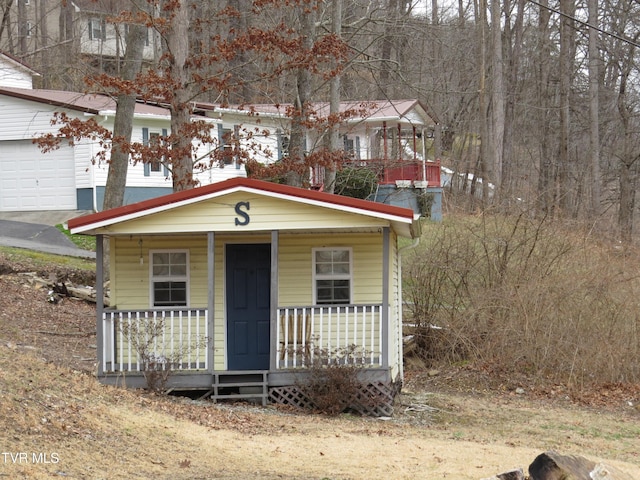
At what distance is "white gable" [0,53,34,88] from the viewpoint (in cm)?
3716

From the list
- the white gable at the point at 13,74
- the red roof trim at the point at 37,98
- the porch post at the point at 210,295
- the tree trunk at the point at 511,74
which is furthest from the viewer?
the tree trunk at the point at 511,74

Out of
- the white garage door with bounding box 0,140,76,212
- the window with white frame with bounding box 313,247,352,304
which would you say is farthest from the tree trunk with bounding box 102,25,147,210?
the window with white frame with bounding box 313,247,352,304

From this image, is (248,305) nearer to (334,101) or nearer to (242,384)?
(242,384)

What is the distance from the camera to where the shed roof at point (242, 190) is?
535 inches

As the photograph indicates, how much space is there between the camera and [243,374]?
563 inches

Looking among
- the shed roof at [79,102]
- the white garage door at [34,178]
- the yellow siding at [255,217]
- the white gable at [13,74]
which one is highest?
the white gable at [13,74]

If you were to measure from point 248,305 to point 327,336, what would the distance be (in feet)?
4.93

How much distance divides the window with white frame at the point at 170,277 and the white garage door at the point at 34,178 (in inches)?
677

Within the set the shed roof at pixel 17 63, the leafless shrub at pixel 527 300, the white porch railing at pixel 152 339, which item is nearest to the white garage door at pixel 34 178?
the shed roof at pixel 17 63

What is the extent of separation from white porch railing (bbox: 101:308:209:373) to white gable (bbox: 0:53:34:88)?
25675mm

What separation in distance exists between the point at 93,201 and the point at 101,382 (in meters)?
17.6

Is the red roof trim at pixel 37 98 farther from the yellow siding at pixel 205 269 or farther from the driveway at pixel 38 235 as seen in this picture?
the yellow siding at pixel 205 269

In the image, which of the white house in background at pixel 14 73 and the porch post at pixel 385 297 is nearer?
the porch post at pixel 385 297

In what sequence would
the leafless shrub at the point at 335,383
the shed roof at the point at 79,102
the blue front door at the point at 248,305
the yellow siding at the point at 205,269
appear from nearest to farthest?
the leafless shrub at the point at 335,383, the yellow siding at the point at 205,269, the blue front door at the point at 248,305, the shed roof at the point at 79,102
